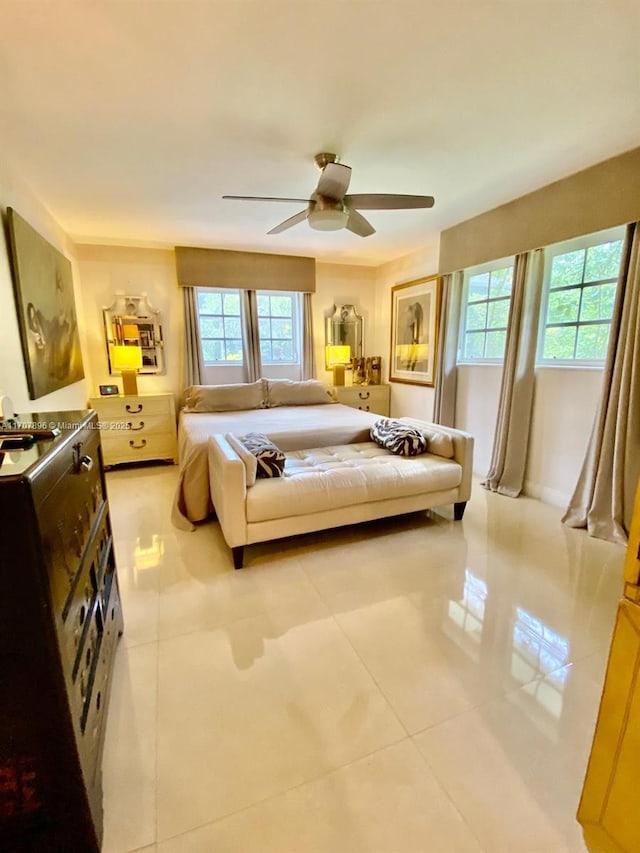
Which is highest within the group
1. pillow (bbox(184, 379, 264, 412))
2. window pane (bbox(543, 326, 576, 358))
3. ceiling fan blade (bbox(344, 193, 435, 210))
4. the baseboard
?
ceiling fan blade (bbox(344, 193, 435, 210))

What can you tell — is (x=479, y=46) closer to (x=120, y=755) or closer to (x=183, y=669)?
(x=183, y=669)

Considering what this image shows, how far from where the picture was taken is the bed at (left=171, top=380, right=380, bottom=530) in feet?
8.89

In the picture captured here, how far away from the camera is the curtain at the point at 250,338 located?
448 cm

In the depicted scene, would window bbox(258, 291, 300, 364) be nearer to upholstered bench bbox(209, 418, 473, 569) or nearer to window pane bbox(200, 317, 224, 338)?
window pane bbox(200, 317, 224, 338)

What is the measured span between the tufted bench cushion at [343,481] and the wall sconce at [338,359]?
213cm

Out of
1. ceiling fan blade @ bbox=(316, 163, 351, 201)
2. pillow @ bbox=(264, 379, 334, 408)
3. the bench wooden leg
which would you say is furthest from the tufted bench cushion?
ceiling fan blade @ bbox=(316, 163, 351, 201)

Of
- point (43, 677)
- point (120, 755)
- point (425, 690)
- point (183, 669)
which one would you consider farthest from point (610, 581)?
point (43, 677)

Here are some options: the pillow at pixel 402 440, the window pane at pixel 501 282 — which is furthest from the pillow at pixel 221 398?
the window pane at pixel 501 282

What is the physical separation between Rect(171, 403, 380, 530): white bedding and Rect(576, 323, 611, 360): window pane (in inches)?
65.7

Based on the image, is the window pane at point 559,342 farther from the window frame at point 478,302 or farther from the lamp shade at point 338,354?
the lamp shade at point 338,354

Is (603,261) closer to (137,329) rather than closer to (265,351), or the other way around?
(265,351)

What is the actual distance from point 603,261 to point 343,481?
7.88 feet

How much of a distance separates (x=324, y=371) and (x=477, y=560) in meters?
3.30

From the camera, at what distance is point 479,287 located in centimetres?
368
